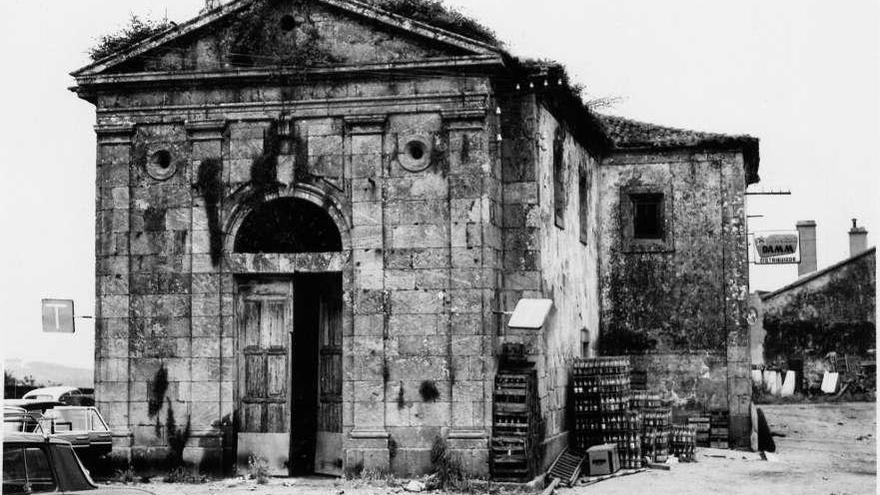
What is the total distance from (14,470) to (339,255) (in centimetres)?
739

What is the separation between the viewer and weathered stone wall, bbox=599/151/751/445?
2231 cm

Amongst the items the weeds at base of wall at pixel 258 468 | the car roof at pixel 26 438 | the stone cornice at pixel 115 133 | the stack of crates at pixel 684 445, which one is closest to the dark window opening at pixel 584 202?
the stack of crates at pixel 684 445

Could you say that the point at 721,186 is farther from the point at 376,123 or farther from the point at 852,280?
the point at 852,280

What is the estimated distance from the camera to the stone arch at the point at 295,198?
16.1 meters

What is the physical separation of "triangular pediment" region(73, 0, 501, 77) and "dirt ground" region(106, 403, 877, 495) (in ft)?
19.7

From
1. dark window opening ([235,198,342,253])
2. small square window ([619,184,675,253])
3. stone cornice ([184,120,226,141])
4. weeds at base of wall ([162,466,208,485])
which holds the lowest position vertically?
weeds at base of wall ([162,466,208,485])

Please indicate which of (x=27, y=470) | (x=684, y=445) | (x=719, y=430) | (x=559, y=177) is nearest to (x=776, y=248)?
(x=719, y=430)

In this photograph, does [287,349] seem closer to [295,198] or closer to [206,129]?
[295,198]

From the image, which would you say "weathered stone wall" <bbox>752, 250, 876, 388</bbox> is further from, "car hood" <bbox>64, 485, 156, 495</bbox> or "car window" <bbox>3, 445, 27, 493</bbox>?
"car window" <bbox>3, 445, 27, 493</bbox>

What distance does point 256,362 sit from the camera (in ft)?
53.5

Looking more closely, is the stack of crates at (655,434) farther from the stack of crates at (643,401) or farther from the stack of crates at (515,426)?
the stack of crates at (515,426)

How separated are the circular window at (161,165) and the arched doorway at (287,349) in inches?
54.6

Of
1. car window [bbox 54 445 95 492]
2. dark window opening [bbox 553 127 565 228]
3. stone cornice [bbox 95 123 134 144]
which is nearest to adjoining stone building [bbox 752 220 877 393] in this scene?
dark window opening [bbox 553 127 565 228]

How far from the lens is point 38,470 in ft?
30.3
